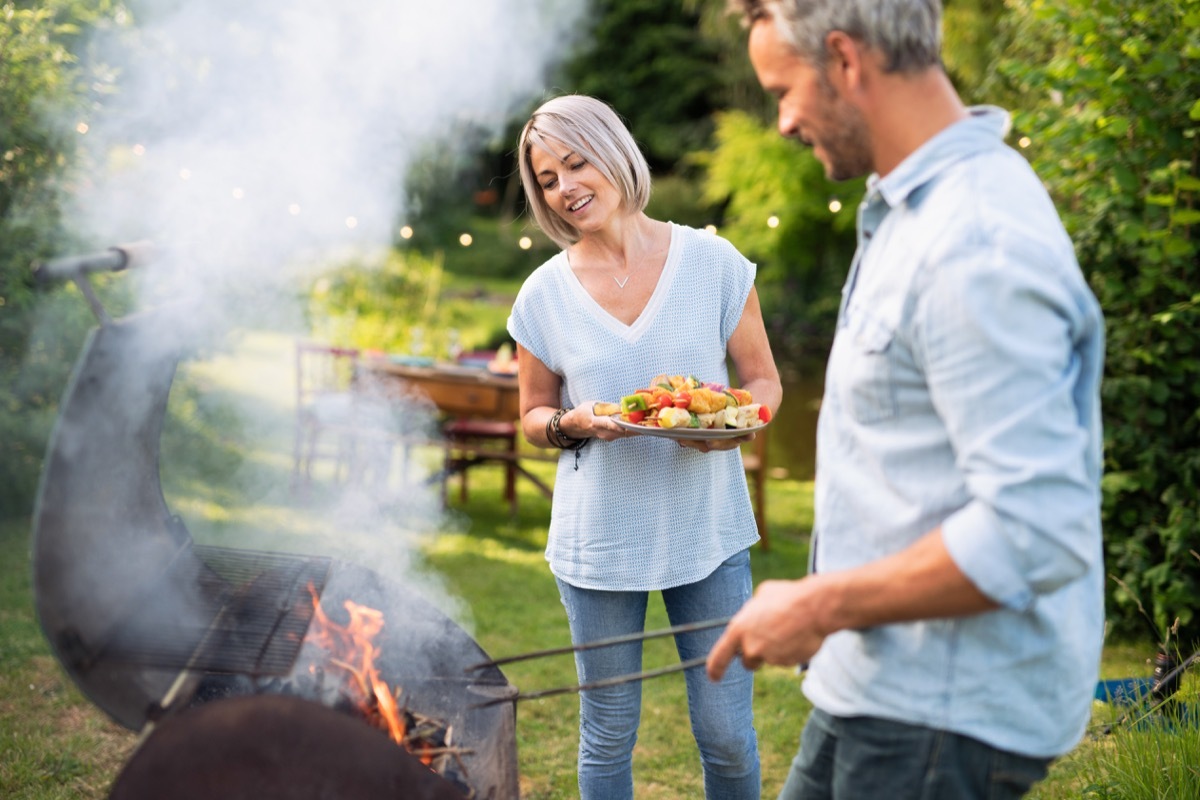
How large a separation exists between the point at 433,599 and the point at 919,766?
3.54m

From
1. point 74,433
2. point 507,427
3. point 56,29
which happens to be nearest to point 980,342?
point 74,433

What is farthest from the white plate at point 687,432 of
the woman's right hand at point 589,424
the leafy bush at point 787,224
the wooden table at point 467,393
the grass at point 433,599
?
the leafy bush at point 787,224

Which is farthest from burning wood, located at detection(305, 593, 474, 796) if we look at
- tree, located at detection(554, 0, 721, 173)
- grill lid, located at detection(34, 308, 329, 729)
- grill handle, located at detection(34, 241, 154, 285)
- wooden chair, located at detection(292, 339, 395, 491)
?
tree, located at detection(554, 0, 721, 173)

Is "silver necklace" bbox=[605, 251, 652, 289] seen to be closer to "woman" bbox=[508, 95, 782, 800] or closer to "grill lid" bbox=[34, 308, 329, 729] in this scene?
"woman" bbox=[508, 95, 782, 800]

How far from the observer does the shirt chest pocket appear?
49.1 inches

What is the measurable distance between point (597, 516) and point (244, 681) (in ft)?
2.93

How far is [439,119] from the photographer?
1634cm

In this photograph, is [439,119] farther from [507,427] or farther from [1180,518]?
[1180,518]

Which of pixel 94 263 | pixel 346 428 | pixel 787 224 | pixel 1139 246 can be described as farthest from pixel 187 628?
pixel 787 224

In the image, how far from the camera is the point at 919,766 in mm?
1284

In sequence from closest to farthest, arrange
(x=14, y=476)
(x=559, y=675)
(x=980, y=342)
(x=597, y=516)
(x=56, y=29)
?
(x=980, y=342)
(x=597, y=516)
(x=559, y=675)
(x=56, y=29)
(x=14, y=476)

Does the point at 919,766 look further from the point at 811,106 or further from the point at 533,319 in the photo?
the point at 533,319

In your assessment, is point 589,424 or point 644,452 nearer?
point 589,424

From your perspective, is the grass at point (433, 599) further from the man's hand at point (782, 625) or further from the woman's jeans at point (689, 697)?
the man's hand at point (782, 625)
